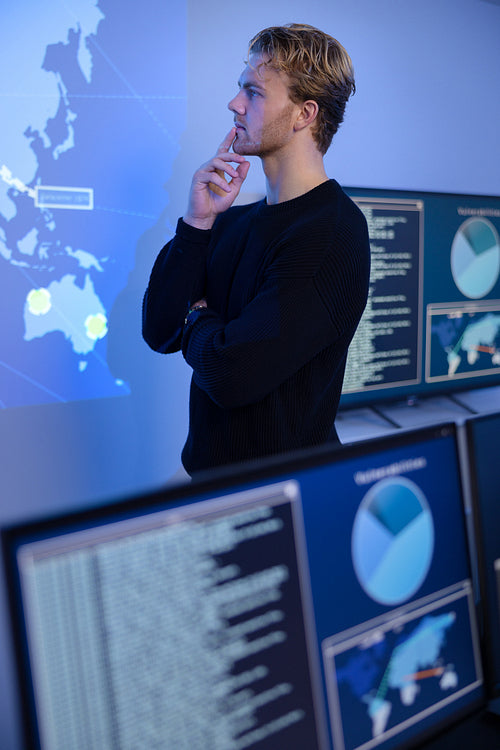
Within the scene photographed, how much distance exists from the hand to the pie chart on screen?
1.84 metres

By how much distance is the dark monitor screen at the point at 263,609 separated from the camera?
568 millimetres

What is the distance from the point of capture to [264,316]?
1.40 meters

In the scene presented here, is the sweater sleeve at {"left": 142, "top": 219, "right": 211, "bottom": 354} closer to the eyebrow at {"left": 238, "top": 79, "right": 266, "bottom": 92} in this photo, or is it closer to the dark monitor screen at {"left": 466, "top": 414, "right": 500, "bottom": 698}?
the eyebrow at {"left": 238, "top": 79, "right": 266, "bottom": 92}

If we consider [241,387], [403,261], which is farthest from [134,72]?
[241,387]

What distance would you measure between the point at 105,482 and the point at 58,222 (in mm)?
973

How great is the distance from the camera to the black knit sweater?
141cm

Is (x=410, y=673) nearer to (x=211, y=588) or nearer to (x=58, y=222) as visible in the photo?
(x=211, y=588)

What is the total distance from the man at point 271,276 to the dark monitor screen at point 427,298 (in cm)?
118

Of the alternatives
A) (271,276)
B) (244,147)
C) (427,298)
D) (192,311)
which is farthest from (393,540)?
(427,298)

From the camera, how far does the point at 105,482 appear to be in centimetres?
265

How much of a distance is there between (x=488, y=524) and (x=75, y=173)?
2.02m

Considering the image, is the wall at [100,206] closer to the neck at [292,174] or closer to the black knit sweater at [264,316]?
the black knit sweater at [264,316]

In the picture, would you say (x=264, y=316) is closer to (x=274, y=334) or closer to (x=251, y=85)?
(x=274, y=334)

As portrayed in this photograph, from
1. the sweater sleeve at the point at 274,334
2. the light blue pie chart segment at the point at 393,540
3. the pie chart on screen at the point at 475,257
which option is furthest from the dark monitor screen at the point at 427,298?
the light blue pie chart segment at the point at 393,540
